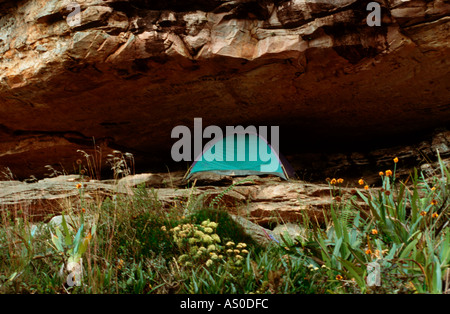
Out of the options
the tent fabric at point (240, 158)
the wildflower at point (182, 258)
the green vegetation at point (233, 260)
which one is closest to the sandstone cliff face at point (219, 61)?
the tent fabric at point (240, 158)

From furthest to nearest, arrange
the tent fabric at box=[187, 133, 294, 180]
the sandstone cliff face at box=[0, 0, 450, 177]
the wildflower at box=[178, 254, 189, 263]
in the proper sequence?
the tent fabric at box=[187, 133, 294, 180]
the sandstone cliff face at box=[0, 0, 450, 177]
the wildflower at box=[178, 254, 189, 263]

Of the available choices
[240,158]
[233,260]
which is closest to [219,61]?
[240,158]

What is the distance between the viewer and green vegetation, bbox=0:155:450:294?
8.05ft

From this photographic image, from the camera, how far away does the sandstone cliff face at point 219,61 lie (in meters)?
5.69

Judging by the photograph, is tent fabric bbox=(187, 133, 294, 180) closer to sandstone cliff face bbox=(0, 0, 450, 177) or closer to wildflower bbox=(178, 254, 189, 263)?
sandstone cliff face bbox=(0, 0, 450, 177)

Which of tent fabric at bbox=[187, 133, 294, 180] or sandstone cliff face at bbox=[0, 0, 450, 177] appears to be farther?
tent fabric at bbox=[187, 133, 294, 180]

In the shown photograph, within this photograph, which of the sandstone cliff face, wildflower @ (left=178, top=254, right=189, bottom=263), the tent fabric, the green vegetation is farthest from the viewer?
the tent fabric

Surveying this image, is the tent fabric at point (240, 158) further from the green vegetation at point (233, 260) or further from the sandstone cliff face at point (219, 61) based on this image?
the green vegetation at point (233, 260)

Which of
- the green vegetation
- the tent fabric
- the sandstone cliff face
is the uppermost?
the sandstone cliff face

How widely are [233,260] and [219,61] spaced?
11.9 ft

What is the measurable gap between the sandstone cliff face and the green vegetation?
9.59 feet

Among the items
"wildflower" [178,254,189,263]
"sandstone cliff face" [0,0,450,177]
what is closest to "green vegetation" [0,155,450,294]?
"wildflower" [178,254,189,263]

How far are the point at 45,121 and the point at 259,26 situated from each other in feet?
14.0
